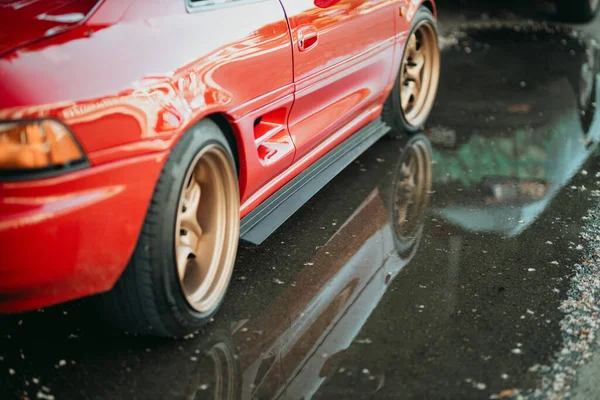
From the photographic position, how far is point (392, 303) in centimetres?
293

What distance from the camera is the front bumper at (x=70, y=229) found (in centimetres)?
204

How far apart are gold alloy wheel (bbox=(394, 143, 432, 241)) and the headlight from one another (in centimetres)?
188

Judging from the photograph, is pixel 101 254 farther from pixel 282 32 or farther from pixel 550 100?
pixel 550 100

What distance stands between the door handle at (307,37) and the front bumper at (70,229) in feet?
3.45

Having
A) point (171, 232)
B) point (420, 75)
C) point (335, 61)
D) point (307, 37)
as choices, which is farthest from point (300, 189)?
point (420, 75)

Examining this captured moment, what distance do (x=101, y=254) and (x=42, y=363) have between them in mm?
582

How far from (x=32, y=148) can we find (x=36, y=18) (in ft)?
1.87

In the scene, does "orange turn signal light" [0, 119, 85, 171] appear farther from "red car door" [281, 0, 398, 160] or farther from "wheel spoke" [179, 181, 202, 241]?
"red car door" [281, 0, 398, 160]

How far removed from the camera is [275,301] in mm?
2953

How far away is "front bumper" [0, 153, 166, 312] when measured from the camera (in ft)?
6.68

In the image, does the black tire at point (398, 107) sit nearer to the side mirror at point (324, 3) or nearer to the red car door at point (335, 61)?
the red car door at point (335, 61)

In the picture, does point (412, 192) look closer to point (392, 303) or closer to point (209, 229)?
point (392, 303)

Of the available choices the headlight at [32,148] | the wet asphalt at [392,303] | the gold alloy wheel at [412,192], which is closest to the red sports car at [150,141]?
the headlight at [32,148]

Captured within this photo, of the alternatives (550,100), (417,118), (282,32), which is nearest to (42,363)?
(282,32)
